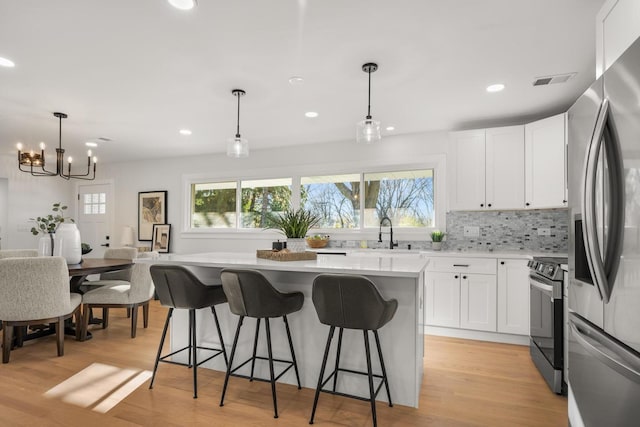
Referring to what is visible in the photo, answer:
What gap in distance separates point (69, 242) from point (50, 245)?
0.70 ft

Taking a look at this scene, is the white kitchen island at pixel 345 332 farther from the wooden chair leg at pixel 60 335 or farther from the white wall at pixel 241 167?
the white wall at pixel 241 167

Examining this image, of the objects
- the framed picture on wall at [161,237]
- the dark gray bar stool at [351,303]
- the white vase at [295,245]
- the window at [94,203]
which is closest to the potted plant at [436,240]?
the white vase at [295,245]

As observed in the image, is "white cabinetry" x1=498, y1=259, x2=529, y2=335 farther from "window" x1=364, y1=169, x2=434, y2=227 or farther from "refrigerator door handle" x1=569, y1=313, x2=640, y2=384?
"refrigerator door handle" x1=569, y1=313, x2=640, y2=384

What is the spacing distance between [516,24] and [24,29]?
10.2 feet

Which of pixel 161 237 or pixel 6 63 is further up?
pixel 6 63

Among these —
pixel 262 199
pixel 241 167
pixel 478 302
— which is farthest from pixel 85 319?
pixel 478 302

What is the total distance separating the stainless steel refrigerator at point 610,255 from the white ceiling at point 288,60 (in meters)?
1.15

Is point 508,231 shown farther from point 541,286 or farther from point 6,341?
point 6,341

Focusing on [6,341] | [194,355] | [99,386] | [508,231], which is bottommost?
[99,386]

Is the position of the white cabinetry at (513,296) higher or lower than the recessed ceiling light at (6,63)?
lower

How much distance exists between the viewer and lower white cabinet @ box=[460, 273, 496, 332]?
3.80 metres

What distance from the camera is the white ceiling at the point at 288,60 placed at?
212 centimetres

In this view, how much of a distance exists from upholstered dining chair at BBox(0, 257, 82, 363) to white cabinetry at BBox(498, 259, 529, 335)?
424 centimetres

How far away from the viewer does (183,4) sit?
6.64 ft
